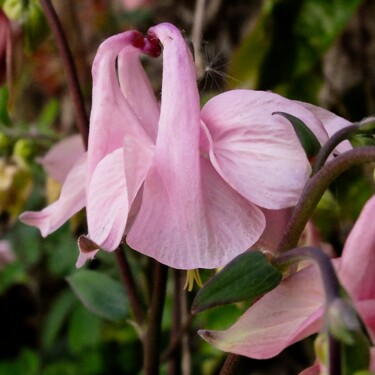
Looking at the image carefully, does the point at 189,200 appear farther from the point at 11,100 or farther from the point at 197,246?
the point at 11,100

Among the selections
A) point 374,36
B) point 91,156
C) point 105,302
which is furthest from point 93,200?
point 374,36

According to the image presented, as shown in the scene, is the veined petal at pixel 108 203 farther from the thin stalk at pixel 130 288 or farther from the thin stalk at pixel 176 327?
the thin stalk at pixel 176 327

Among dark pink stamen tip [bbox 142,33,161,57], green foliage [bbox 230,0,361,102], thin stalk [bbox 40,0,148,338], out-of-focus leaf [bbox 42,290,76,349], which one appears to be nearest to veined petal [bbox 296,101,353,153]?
dark pink stamen tip [bbox 142,33,161,57]

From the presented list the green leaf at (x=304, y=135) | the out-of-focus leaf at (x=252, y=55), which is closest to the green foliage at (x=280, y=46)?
the out-of-focus leaf at (x=252, y=55)

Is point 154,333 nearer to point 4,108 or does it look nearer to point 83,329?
point 4,108

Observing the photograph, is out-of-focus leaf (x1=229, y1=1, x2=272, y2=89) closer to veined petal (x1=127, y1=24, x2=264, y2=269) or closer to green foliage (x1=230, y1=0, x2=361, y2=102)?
green foliage (x1=230, y1=0, x2=361, y2=102)

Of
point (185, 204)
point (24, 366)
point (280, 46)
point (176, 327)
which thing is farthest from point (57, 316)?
point (185, 204)

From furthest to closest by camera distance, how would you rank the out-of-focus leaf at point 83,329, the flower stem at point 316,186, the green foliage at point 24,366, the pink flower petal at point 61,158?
the green foliage at point 24,366
the out-of-focus leaf at point 83,329
the pink flower petal at point 61,158
the flower stem at point 316,186
